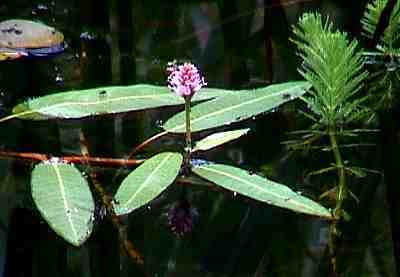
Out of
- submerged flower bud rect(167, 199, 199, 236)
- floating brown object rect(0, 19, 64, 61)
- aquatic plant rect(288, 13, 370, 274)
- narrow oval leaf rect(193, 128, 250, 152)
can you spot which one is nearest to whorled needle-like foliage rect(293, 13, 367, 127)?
aquatic plant rect(288, 13, 370, 274)

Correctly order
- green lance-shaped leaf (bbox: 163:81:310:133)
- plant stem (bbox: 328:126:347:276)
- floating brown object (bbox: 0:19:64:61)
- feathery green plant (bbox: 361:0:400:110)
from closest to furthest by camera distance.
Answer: plant stem (bbox: 328:126:347:276)
green lance-shaped leaf (bbox: 163:81:310:133)
feathery green plant (bbox: 361:0:400:110)
floating brown object (bbox: 0:19:64:61)

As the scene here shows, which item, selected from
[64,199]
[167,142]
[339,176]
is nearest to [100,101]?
[167,142]

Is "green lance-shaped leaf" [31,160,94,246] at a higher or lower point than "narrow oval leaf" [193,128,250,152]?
lower

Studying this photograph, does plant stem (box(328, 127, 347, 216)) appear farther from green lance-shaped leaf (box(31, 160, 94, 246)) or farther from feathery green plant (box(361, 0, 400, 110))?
green lance-shaped leaf (box(31, 160, 94, 246))

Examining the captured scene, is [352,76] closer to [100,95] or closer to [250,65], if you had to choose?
[250,65]

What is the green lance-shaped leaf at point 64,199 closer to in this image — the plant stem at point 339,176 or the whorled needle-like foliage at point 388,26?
the plant stem at point 339,176
